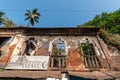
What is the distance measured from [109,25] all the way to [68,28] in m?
16.0

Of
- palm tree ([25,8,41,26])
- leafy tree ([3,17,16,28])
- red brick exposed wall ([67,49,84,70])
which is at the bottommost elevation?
red brick exposed wall ([67,49,84,70])

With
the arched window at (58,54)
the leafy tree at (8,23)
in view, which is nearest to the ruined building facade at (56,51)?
the arched window at (58,54)

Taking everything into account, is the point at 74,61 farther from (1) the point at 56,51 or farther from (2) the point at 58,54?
(1) the point at 56,51

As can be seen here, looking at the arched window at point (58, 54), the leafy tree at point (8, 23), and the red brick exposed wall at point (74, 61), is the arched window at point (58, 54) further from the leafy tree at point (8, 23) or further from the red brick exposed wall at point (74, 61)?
the leafy tree at point (8, 23)

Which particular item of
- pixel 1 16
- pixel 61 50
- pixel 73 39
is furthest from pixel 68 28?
pixel 1 16

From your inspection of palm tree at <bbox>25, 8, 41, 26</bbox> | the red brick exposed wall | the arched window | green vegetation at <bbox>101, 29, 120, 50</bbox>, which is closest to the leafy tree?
palm tree at <bbox>25, 8, 41, 26</bbox>

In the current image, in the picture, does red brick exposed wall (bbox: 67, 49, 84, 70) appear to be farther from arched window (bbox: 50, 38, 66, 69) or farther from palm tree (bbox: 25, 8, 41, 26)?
palm tree (bbox: 25, 8, 41, 26)

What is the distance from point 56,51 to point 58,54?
483 millimetres

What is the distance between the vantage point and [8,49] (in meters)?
13.2

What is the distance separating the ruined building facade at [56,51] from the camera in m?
11.2

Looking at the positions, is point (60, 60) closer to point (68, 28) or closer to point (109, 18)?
point (68, 28)

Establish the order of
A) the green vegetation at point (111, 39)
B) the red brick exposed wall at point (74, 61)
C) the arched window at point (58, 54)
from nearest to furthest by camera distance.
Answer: the red brick exposed wall at point (74, 61), the arched window at point (58, 54), the green vegetation at point (111, 39)

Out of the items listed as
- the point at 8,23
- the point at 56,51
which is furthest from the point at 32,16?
the point at 56,51

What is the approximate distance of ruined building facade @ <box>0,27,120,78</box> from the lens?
11211 mm
